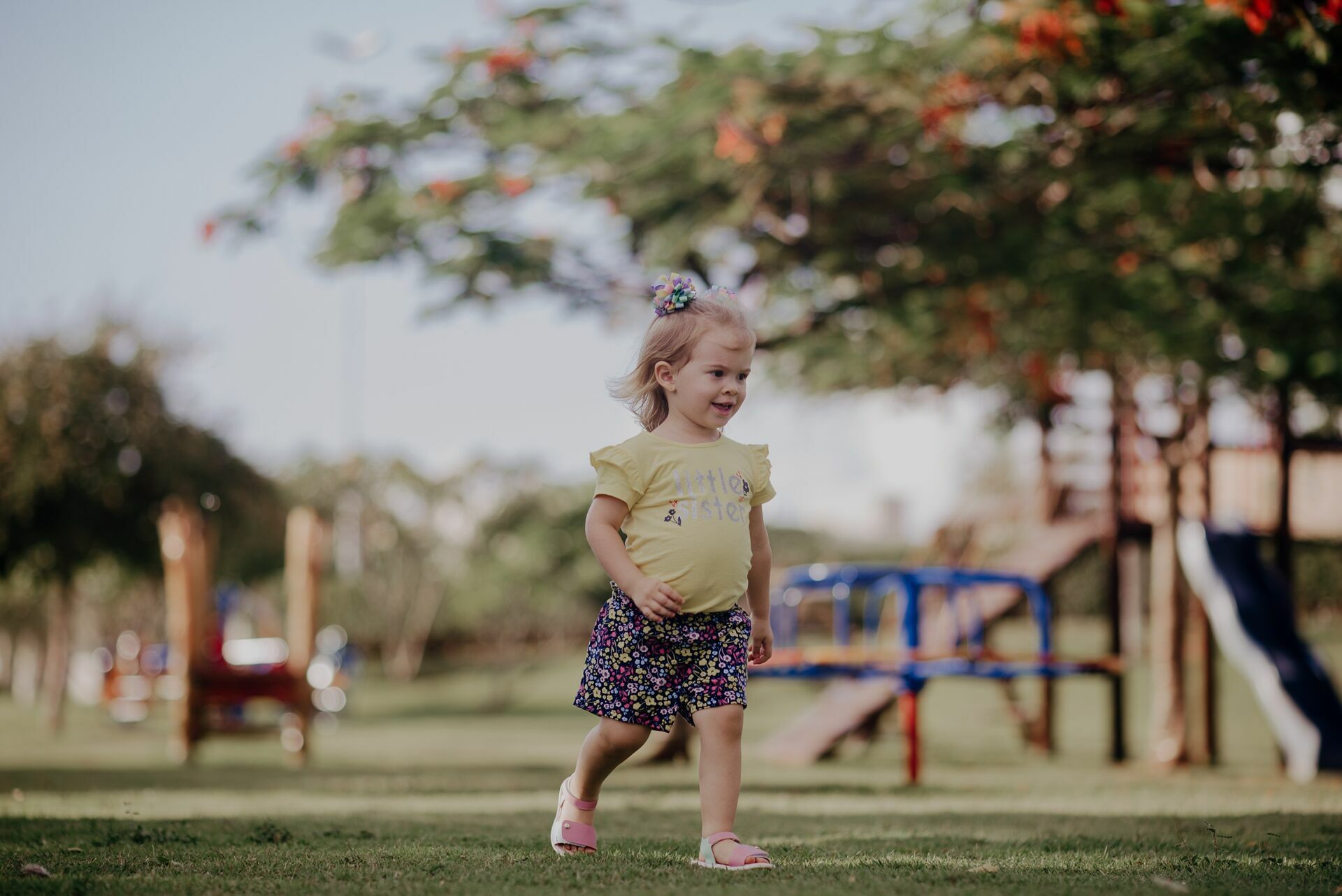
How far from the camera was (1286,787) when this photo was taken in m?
8.57

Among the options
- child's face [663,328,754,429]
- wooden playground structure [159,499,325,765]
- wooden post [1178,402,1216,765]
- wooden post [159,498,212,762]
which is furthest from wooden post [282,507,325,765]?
child's face [663,328,754,429]

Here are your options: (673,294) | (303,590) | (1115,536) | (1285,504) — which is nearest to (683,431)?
(673,294)

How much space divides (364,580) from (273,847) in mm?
30924

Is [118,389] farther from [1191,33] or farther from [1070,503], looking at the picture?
[1191,33]

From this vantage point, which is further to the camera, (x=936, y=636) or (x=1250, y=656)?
(x=936, y=636)

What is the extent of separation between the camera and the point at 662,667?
13.5 feet

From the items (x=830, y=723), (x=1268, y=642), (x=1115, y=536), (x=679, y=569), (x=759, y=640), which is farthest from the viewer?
(x=1115, y=536)

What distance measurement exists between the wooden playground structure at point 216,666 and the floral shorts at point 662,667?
8.11 m

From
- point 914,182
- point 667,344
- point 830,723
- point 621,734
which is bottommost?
point 830,723

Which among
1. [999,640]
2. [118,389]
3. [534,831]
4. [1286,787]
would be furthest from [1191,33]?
[999,640]

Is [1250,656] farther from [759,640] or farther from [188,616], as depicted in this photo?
[188,616]

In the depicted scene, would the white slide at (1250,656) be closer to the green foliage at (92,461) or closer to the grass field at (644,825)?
the grass field at (644,825)

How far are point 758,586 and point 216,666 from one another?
360 inches

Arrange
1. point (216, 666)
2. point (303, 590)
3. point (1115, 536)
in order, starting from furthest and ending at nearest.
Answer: point (1115, 536) → point (303, 590) → point (216, 666)
